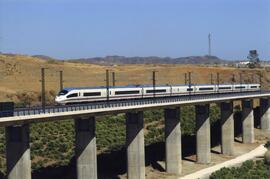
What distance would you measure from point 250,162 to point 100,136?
24957mm

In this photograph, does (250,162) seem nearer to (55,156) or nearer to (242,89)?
(55,156)

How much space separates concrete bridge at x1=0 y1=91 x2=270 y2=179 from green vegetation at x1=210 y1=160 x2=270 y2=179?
6.88 meters

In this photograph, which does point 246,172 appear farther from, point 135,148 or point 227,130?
point 227,130

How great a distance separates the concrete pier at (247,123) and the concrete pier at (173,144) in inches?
1199

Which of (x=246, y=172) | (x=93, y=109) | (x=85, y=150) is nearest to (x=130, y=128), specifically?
(x=93, y=109)

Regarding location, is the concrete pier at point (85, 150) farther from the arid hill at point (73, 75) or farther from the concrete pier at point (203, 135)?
the arid hill at point (73, 75)

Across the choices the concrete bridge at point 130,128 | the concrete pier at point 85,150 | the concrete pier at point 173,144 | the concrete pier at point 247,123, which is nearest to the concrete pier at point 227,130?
the concrete bridge at point 130,128

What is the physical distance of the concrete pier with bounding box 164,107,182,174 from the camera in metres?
81.0

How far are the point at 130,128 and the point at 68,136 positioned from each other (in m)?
22.5

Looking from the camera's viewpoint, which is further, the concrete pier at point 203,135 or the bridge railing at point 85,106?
the concrete pier at point 203,135

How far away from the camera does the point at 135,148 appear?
73250mm

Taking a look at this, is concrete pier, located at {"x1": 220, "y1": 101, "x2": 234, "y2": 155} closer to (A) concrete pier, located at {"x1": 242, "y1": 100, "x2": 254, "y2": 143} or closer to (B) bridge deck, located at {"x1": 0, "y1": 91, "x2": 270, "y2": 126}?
(B) bridge deck, located at {"x1": 0, "y1": 91, "x2": 270, "y2": 126}

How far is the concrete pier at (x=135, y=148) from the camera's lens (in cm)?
7294

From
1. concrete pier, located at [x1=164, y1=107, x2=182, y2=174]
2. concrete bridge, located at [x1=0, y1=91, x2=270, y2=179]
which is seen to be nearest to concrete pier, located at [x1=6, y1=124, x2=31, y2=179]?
concrete bridge, located at [x1=0, y1=91, x2=270, y2=179]
